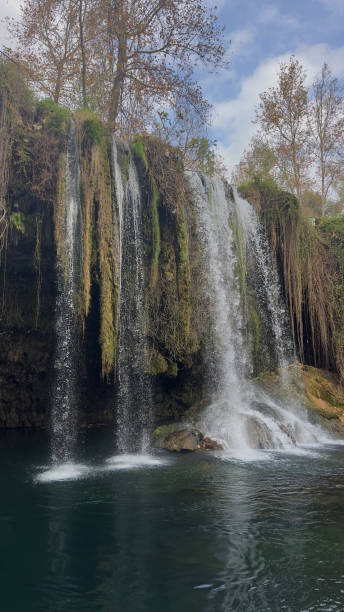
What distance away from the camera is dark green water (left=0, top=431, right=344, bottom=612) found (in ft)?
11.0

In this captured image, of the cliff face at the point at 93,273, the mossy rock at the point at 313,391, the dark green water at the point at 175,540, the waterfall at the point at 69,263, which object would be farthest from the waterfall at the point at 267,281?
the dark green water at the point at 175,540

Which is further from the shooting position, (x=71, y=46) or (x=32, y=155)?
(x=71, y=46)

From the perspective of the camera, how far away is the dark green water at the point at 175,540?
334cm

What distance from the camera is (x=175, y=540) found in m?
4.39

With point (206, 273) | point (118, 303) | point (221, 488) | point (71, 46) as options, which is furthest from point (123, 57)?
point (221, 488)

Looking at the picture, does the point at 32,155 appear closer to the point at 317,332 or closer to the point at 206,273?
the point at 206,273

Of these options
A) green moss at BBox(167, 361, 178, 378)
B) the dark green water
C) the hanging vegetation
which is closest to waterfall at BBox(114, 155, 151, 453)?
green moss at BBox(167, 361, 178, 378)

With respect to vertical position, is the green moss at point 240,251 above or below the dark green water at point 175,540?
above

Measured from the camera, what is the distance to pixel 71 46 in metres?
16.4

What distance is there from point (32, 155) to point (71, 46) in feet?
33.4

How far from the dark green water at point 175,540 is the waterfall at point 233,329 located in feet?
8.92

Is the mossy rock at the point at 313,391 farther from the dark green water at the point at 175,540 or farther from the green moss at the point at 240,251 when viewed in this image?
the dark green water at the point at 175,540

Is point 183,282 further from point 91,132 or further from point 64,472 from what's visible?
point 64,472

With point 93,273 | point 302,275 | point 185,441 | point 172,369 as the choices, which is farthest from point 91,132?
point 302,275
